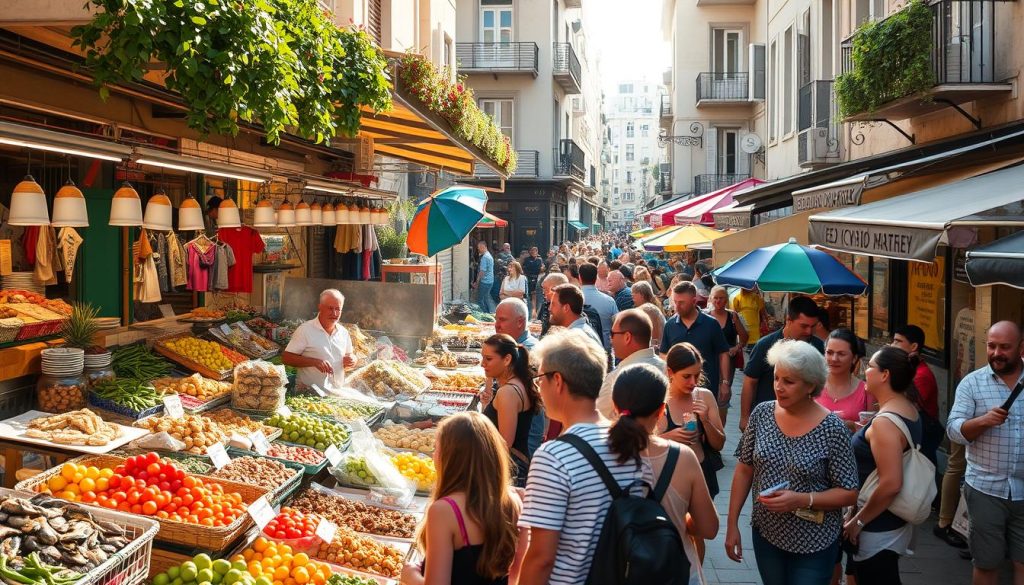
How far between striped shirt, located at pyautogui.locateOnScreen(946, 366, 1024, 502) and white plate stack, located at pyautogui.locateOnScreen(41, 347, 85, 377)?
612cm

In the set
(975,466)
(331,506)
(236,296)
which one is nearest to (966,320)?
(975,466)

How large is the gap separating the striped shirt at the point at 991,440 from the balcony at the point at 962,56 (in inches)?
198

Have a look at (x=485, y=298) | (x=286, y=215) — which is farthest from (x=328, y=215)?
(x=485, y=298)

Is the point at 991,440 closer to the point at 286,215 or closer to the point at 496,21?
the point at 286,215

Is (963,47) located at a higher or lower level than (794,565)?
higher

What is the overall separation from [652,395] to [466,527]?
0.92m

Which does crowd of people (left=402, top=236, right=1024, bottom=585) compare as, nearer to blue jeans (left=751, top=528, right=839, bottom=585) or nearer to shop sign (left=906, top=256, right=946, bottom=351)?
blue jeans (left=751, top=528, right=839, bottom=585)

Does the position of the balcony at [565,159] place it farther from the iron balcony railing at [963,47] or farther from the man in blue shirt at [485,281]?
the iron balcony railing at [963,47]

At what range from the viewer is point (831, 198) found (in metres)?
10.0

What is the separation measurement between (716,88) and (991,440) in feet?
88.1

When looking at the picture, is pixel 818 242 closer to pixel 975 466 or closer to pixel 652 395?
pixel 975 466

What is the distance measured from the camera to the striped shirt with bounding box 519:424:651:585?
3209 mm

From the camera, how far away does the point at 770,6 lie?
22859mm

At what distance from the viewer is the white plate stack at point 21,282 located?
305 inches
